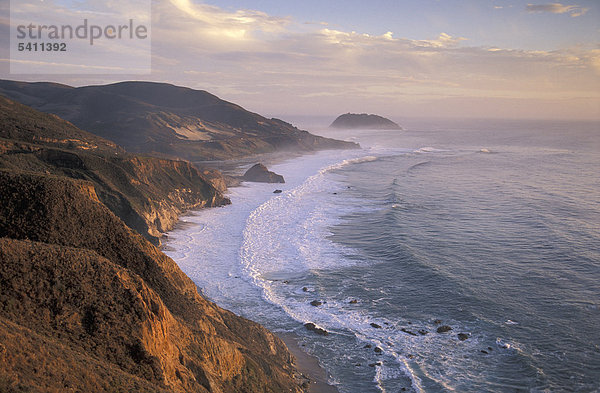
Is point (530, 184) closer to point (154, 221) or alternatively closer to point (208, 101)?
point (154, 221)

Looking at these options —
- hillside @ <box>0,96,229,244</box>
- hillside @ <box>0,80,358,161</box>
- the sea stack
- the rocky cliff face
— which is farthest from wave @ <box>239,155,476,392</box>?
hillside @ <box>0,80,358,161</box>

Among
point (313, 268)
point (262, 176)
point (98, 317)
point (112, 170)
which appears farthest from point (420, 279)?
point (262, 176)

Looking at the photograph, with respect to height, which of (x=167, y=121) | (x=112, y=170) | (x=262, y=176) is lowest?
(x=262, y=176)

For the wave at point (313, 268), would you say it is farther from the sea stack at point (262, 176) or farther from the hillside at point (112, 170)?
the sea stack at point (262, 176)

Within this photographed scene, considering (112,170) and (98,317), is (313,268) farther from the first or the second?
(112,170)

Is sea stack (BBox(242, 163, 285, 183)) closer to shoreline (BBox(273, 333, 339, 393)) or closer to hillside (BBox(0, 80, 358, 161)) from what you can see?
hillside (BBox(0, 80, 358, 161))

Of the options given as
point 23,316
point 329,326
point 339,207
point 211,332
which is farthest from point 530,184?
point 23,316

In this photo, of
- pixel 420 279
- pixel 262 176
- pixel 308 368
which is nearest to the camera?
pixel 308 368
